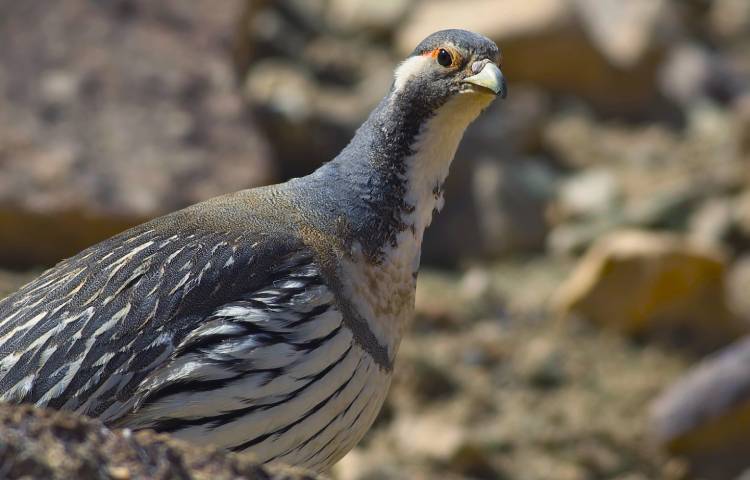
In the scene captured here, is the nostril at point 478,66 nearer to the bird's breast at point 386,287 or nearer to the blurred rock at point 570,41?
the bird's breast at point 386,287

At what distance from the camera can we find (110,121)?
886 centimetres

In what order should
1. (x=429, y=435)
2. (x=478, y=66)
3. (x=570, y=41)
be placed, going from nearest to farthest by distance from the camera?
(x=478, y=66) → (x=429, y=435) → (x=570, y=41)

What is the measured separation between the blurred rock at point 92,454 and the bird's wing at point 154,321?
1.41 m

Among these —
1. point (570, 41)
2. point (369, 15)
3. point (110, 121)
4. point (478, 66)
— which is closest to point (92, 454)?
point (478, 66)

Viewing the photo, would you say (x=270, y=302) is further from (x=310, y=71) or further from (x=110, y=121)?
(x=310, y=71)

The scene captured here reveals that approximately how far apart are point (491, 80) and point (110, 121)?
14.7 feet

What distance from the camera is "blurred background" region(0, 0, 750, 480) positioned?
308 inches

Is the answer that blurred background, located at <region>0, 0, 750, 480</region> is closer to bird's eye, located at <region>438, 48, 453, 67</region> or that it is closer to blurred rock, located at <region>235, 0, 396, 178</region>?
blurred rock, located at <region>235, 0, 396, 178</region>

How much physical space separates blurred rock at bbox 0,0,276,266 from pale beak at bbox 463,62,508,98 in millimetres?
3676

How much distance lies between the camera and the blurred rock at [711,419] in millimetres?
7770

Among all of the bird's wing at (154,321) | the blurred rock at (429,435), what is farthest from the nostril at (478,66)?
the blurred rock at (429,435)

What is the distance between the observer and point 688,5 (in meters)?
12.5

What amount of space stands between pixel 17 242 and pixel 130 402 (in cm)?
422

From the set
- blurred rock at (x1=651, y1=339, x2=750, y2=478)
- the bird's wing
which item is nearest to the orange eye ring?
the bird's wing
